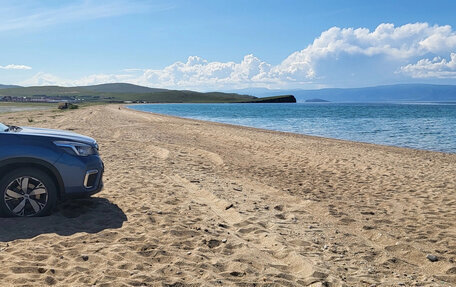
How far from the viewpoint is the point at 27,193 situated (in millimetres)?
6250

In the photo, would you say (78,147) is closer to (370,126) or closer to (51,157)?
(51,157)

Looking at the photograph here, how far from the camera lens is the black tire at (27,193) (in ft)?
19.9

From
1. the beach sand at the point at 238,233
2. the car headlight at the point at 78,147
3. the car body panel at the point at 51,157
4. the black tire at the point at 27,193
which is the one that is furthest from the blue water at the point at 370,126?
the black tire at the point at 27,193

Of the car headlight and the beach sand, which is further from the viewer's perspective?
the car headlight

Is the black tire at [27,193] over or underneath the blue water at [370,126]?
over

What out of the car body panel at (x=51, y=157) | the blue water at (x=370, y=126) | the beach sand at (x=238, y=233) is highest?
the car body panel at (x=51, y=157)

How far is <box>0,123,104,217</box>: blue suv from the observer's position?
19.9 ft

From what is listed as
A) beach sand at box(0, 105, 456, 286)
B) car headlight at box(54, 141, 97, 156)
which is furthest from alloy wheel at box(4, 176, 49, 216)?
car headlight at box(54, 141, 97, 156)

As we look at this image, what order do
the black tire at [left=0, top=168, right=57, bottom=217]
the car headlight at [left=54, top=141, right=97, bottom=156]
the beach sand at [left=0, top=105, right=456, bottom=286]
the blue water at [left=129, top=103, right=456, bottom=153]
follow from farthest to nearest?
the blue water at [left=129, top=103, right=456, bottom=153] → the car headlight at [left=54, top=141, right=97, bottom=156] → the black tire at [left=0, top=168, right=57, bottom=217] → the beach sand at [left=0, top=105, right=456, bottom=286]

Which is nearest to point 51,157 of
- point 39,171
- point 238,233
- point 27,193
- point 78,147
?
point 39,171

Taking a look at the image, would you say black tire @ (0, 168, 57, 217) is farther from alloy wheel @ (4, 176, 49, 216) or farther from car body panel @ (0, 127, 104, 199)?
car body panel @ (0, 127, 104, 199)

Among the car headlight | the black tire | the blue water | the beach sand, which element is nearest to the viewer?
the beach sand

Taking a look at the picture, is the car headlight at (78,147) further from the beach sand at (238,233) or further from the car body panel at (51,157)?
the beach sand at (238,233)

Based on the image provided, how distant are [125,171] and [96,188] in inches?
169
